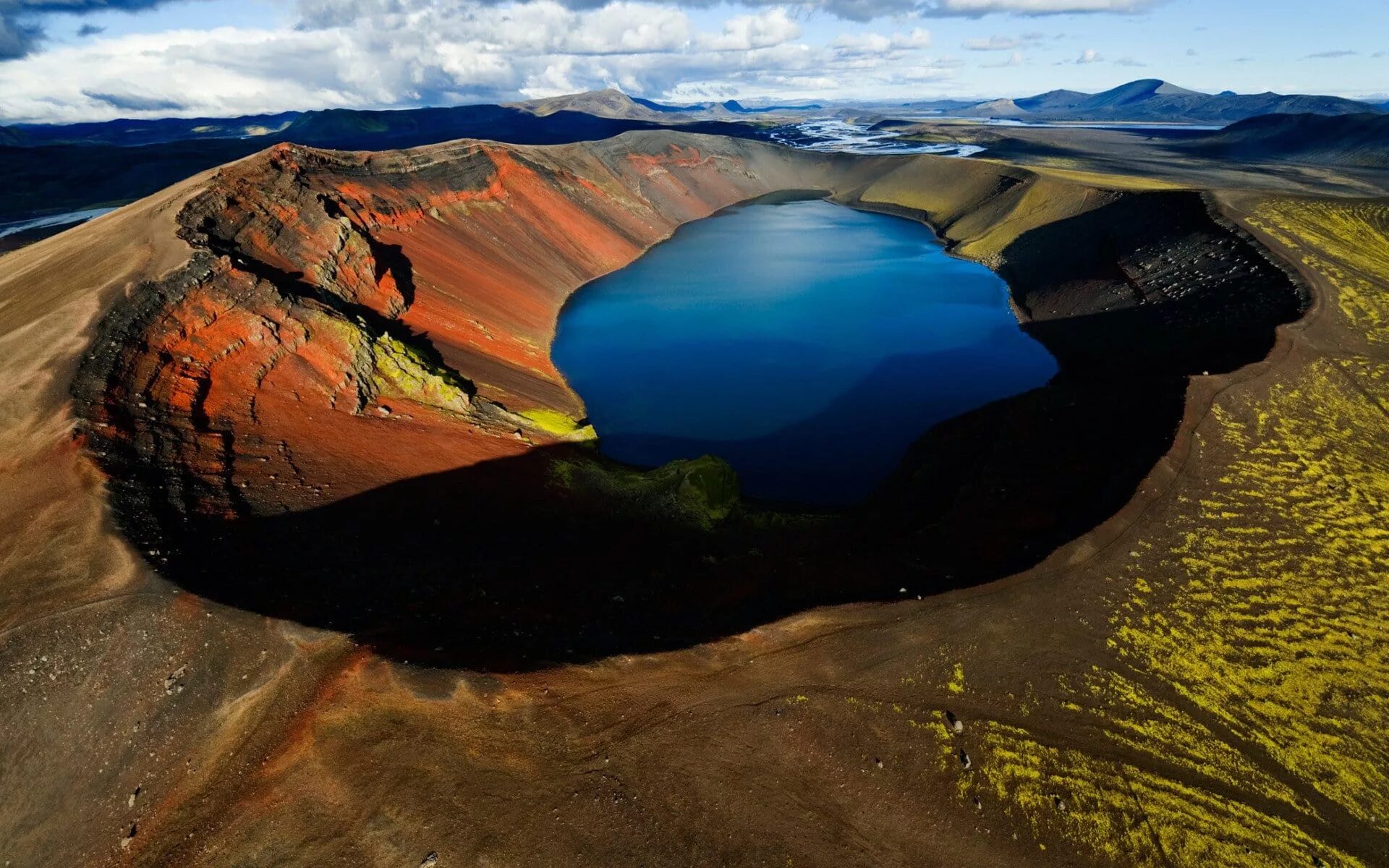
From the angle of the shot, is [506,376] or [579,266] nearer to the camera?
[506,376]

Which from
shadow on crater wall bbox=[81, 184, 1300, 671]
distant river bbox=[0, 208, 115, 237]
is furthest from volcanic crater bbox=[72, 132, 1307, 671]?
distant river bbox=[0, 208, 115, 237]

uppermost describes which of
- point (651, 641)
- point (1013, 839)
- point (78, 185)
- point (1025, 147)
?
point (1025, 147)

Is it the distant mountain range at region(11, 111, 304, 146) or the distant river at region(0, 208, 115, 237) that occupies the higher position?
the distant mountain range at region(11, 111, 304, 146)

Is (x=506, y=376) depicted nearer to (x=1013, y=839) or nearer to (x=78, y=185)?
(x=1013, y=839)

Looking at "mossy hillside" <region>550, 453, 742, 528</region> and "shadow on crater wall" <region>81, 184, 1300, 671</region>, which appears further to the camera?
"mossy hillside" <region>550, 453, 742, 528</region>

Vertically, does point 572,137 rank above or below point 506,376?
above

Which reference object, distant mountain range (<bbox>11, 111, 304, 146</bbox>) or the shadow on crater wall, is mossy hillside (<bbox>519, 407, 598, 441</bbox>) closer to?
the shadow on crater wall

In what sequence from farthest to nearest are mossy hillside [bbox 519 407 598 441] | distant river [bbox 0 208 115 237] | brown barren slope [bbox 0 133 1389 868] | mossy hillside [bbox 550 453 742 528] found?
1. distant river [bbox 0 208 115 237]
2. mossy hillside [bbox 519 407 598 441]
3. mossy hillside [bbox 550 453 742 528]
4. brown barren slope [bbox 0 133 1389 868]

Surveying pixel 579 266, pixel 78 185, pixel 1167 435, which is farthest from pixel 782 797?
pixel 78 185
